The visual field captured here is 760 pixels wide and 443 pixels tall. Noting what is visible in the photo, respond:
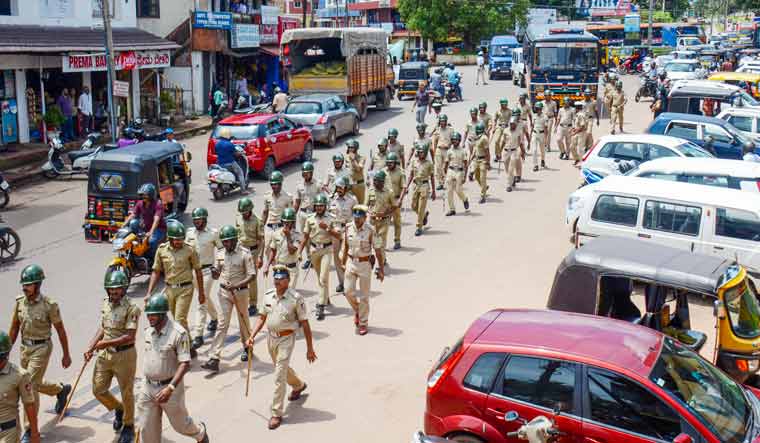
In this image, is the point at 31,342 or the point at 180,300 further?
the point at 180,300

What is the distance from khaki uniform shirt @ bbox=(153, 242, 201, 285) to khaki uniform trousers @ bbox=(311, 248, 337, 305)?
7.20ft

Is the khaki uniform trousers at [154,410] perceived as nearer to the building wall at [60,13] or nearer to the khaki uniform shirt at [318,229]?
the khaki uniform shirt at [318,229]

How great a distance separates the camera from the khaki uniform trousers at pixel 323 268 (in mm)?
11680

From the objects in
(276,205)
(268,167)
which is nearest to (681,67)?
(268,167)

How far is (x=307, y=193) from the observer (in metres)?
13.7

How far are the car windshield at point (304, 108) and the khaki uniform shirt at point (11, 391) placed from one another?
1874 cm

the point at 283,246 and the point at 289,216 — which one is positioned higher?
the point at 289,216

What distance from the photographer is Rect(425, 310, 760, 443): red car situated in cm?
621

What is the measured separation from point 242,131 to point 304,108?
5.08 meters

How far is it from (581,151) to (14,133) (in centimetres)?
1553

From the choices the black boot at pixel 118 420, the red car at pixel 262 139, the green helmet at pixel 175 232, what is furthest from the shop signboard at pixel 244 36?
the black boot at pixel 118 420

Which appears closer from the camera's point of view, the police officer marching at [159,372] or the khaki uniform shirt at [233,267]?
the police officer marching at [159,372]

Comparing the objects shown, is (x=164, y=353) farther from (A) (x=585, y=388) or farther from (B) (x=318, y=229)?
(B) (x=318, y=229)

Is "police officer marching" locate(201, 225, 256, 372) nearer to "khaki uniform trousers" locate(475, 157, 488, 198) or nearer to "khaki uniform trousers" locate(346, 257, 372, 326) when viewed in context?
"khaki uniform trousers" locate(346, 257, 372, 326)
